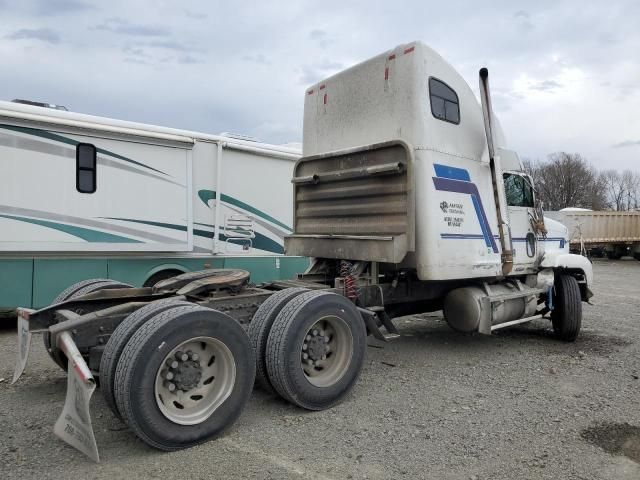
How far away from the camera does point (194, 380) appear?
Result: 12.8 ft

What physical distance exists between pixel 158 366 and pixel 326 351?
164cm

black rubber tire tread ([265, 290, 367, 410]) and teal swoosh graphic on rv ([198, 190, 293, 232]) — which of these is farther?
teal swoosh graphic on rv ([198, 190, 293, 232])

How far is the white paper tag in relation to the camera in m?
3.36

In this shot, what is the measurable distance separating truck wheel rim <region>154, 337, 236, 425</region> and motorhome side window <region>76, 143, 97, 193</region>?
15.8 feet

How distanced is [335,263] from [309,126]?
1870mm

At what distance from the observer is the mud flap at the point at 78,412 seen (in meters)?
3.34

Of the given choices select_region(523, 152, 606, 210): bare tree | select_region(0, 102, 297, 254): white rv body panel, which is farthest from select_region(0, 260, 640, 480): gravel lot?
select_region(523, 152, 606, 210): bare tree

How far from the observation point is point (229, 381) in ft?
13.2

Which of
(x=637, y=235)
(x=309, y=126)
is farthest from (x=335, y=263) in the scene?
(x=637, y=235)

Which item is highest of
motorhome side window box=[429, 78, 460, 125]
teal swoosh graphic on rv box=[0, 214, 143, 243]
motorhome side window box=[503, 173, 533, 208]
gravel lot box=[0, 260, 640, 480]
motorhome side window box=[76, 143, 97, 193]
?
motorhome side window box=[429, 78, 460, 125]

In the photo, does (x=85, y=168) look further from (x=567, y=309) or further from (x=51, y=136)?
(x=567, y=309)

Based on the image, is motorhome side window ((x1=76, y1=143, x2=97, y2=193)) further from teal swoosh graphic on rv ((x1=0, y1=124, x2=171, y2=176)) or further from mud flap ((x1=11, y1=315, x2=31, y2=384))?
mud flap ((x1=11, y1=315, x2=31, y2=384))

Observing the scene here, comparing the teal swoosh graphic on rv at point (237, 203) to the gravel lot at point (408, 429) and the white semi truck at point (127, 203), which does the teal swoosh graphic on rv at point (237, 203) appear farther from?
the gravel lot at point (408, 429)

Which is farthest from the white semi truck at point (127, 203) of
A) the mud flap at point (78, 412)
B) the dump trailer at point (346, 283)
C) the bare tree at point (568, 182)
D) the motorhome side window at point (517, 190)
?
the bare tree at point (568, 182)
